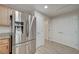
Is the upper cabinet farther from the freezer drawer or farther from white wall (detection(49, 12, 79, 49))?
white wall (detection(49, 12, 79, 49))

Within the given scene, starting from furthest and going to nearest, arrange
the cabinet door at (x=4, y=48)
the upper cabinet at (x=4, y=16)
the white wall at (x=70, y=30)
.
A: the white wall at (x=70, y=30) < the upper cabinet at (x=4, y=16) < the cabinet door at (x=4, y=48)

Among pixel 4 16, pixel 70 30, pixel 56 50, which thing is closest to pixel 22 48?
pixel 4 16

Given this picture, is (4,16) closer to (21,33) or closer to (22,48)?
(21,33)

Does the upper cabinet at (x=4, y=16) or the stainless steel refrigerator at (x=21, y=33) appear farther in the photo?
the upper cabinet at (x=4, y=16)

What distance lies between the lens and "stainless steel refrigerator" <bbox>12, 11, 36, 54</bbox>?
2797 mm

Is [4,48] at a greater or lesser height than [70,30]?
lesser

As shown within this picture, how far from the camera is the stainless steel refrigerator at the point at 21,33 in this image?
280 cm

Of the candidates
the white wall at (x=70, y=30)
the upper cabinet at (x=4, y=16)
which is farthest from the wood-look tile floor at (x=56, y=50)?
the upper cabinet at (x=4, y=16)

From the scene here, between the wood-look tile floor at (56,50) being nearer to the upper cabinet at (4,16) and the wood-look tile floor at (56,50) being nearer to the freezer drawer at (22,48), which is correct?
the freezer drawer at (22,48)

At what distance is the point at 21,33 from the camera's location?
309cm

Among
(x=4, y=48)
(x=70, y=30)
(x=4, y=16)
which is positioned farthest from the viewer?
(x=70, y=30)

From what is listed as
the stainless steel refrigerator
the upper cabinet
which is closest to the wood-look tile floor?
the stainless steel refrigerator
